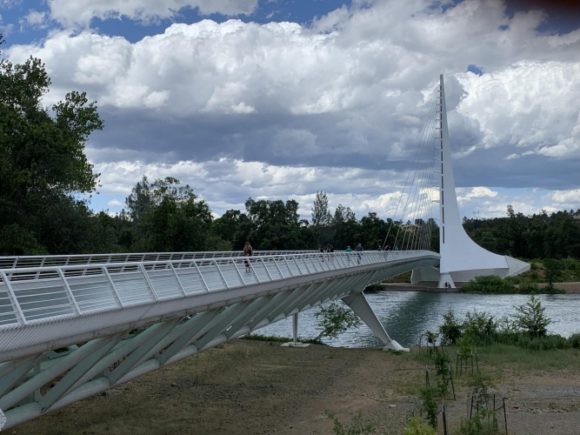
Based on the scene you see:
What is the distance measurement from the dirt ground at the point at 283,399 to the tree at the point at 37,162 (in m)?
6.79

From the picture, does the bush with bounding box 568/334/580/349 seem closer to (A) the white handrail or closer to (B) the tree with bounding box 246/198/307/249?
(A) the white handrail

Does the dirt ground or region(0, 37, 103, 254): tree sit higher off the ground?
region(0, 37, 103, 254): tree

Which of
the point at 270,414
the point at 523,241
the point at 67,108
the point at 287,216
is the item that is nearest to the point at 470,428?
the point at 270,414

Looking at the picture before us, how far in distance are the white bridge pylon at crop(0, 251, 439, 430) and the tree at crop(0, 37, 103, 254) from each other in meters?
4.98

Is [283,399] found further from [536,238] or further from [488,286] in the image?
[536,238]

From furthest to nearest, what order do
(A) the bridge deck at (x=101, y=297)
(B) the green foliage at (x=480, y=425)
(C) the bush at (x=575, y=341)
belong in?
(C) the bush at (x=575, y=341) → (B) the green foliage at (x=480, y=425) → (A) the bridge deck at (x=101, y=297)

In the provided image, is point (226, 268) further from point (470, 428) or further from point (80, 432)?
point (470, 428)

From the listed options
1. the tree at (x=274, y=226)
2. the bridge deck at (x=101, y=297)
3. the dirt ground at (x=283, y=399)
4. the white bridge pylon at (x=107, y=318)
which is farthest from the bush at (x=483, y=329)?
the tree at (x=274, y=226)

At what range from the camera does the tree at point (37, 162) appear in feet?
74.9

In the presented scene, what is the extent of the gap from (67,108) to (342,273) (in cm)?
1233

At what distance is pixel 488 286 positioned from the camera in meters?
73.6

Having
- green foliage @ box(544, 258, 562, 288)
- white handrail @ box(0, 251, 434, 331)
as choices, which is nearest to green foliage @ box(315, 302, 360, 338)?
white handrail @ box(0, 251, 434, 331)

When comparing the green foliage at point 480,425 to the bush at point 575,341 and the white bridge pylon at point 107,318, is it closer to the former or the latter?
the white bridge pylon at point 107,318

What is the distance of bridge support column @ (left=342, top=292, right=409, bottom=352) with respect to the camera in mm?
30203
